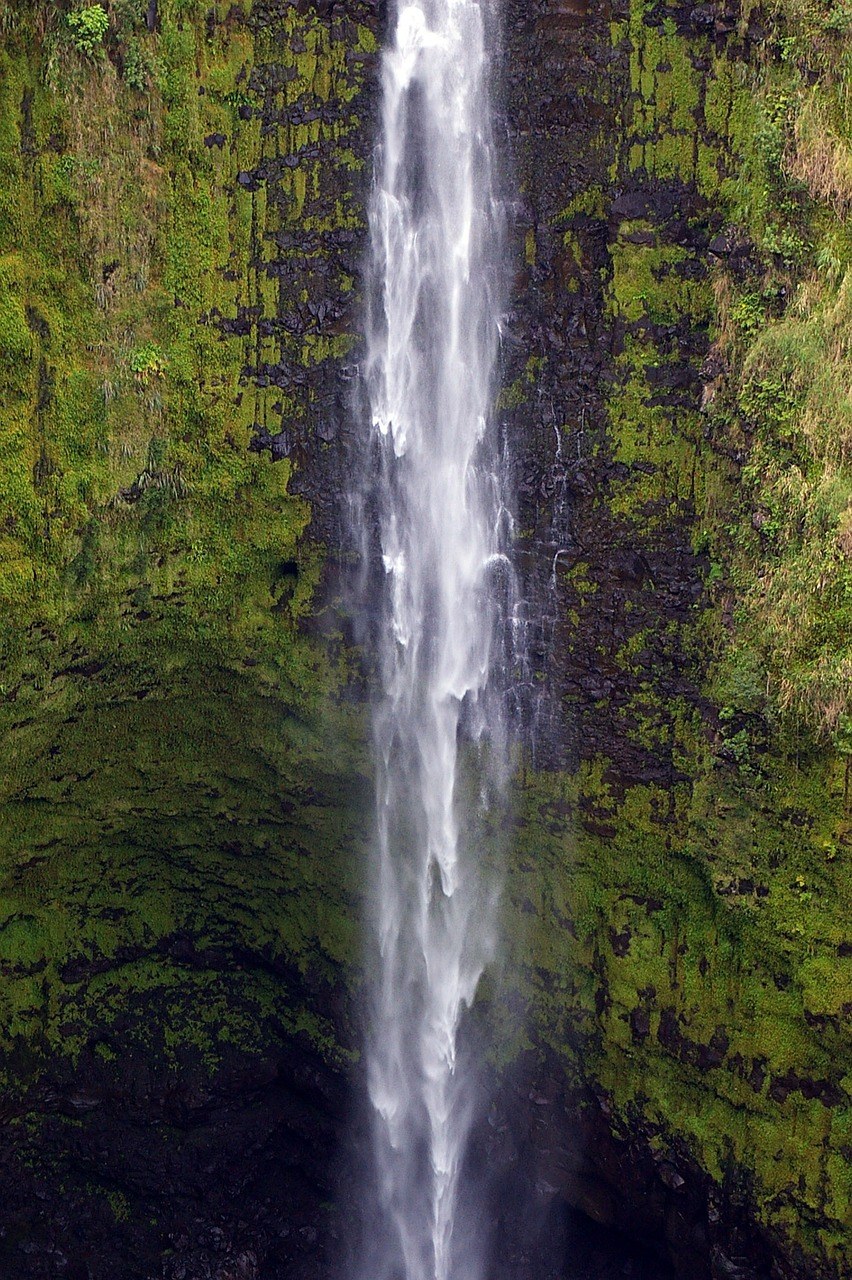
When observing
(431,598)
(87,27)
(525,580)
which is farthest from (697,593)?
(87,27)

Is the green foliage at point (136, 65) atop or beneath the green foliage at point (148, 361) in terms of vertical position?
atop

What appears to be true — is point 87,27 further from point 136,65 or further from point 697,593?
point 697,593

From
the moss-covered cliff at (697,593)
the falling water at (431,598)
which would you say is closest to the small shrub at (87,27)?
the falling water at (431,598)

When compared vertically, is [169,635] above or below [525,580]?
below

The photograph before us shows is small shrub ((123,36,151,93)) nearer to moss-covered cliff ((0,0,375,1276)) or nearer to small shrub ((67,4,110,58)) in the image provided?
moss-covered cliff ((0,0,375,1276))

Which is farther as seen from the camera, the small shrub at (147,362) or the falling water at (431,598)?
the small shrub at (147,362)

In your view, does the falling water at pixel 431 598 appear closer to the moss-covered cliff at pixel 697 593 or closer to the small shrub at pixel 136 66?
the moss-covered cliff at pixel 697 593
